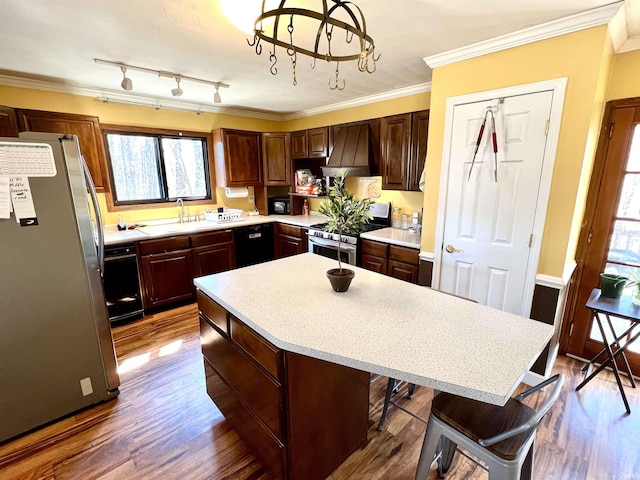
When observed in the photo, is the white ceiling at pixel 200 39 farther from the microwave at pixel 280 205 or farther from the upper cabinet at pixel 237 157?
the microwave at pixel 280 205

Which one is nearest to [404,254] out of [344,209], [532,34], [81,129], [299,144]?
[344,209]

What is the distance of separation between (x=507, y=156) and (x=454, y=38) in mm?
904

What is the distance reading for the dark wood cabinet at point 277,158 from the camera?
175 inches

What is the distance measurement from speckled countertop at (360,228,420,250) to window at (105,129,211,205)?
2544 millimetres

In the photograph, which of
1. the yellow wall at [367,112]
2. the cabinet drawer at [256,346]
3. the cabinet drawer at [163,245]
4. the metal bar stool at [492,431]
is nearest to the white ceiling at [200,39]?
the yellow wall at [367,112]

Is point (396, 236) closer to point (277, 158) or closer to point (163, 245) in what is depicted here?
point (277, 158)

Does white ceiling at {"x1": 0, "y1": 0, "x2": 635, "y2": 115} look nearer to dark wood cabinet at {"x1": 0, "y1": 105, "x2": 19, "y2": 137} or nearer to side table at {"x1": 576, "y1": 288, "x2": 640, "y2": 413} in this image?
dark wood cabinet at {"x1": 0, "y1": 105, "x2": 19, "y2": 137}

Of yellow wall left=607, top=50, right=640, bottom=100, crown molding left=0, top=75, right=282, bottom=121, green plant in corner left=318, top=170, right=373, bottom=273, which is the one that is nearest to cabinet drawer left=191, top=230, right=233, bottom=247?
crown molding left=0, top=75, right=282, bottom=121

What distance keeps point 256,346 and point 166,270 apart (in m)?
2.54

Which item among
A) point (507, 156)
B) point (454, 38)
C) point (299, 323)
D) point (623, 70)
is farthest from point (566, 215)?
point (299, 323)

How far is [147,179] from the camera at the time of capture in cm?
386

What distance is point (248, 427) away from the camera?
1.62 metres

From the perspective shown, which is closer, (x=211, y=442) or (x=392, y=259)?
(x=211, y=442)

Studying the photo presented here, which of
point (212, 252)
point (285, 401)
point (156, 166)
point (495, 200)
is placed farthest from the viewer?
point (156, 166)
